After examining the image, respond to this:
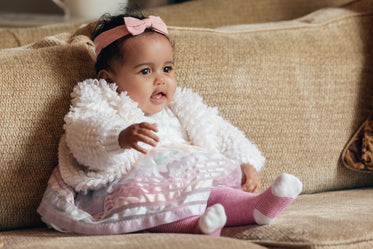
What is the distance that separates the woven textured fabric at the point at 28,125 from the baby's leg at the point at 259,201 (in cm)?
45

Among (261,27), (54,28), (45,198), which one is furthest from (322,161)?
(54,28)

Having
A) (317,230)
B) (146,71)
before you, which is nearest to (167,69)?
(146,71)

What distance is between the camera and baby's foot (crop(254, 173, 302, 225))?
1.17 m

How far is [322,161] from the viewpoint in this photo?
68.5 inches

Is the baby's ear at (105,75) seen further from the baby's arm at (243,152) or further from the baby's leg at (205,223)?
the baby's leg at (205,223)

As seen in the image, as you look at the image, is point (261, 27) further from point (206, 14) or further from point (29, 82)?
point (29, 82)

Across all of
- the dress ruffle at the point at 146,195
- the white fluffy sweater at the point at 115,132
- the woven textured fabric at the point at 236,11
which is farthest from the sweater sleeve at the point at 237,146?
the woven textured fabric at the point at 236,11

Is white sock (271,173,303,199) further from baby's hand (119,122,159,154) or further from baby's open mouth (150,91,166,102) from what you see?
baby's open mouth (150,91,166,102)

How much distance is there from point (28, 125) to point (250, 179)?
611 mm

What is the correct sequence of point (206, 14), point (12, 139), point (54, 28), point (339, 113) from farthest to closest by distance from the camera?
1. point (206, 14)
2. point (54, 28)
3. point (339, 113)
4. point (12, 139)

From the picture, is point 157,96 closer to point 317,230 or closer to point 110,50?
point 110,50

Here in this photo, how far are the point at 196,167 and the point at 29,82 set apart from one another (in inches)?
19.8

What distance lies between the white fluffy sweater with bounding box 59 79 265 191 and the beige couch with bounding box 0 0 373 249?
9cm

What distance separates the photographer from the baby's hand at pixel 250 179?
1.46m
